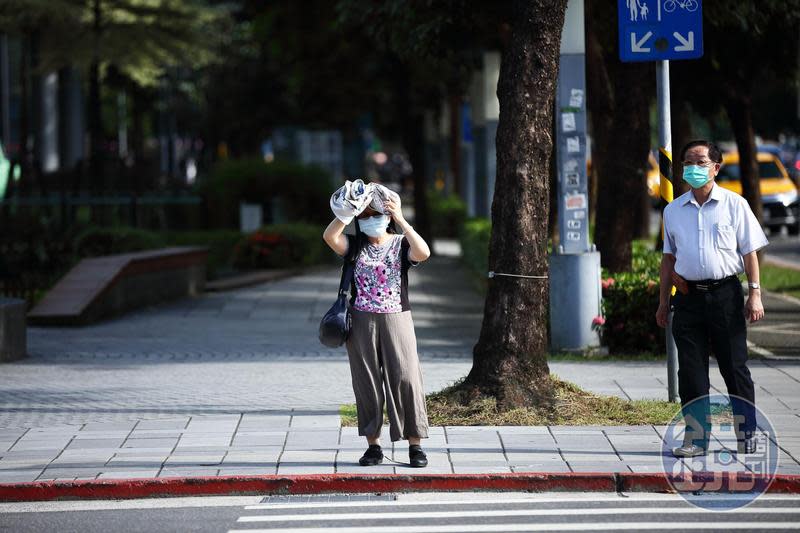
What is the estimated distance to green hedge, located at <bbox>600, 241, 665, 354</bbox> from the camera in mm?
13547

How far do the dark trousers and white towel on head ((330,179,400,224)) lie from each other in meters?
1.83

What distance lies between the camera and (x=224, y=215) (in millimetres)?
30016

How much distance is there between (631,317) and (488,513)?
6.58 m

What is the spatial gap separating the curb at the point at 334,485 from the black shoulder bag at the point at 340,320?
2.44ft

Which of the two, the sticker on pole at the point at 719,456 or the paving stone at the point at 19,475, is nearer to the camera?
the sticker on pole at the point at 719,456

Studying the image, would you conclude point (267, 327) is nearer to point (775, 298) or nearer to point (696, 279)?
point (775, 298)

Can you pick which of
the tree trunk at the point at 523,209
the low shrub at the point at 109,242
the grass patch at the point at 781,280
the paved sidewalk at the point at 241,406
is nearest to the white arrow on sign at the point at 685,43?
the tree trunk at the point at 523,209

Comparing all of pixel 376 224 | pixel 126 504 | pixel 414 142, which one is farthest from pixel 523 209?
pixel 414 142

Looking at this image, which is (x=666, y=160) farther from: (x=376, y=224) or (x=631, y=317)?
(x=631, y=317)

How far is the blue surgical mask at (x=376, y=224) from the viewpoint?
814 centimetres

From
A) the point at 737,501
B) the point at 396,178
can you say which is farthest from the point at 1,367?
the point at 396,178

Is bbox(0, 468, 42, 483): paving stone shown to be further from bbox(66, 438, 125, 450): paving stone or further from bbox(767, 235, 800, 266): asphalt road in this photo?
bbox(767, 235, 800, 266): asphalt road

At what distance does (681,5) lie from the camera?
10.2 m

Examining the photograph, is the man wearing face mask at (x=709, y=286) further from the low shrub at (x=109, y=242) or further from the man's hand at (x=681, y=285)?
the low shrub at (x=109, y=242)
